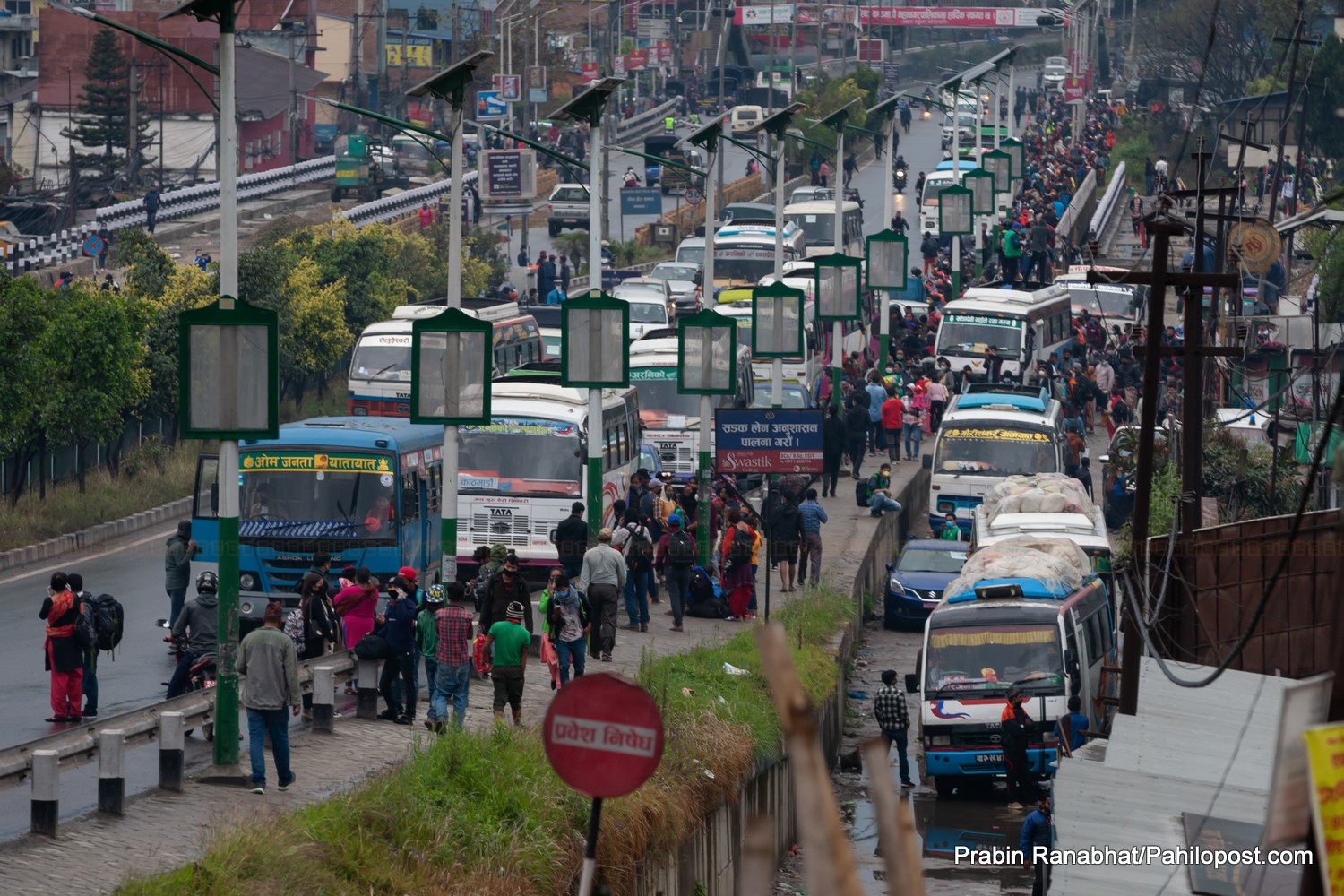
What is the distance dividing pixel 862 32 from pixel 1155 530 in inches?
4873

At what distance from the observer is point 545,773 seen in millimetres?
13883

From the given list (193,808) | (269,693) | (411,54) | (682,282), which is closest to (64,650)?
(269,693)

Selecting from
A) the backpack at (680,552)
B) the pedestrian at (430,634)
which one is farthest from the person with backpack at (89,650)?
the backpack at (680,552)

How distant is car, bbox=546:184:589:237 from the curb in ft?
127

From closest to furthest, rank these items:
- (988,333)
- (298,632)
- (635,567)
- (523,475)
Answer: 1. (298,632)
2. (635,567)
3. (523,475)
4. (988,333)

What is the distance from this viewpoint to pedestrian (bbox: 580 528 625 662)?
21.6 m

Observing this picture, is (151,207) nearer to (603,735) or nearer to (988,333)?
(988,333)

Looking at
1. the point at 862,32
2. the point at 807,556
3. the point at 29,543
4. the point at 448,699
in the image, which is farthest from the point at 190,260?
the point at 862,32

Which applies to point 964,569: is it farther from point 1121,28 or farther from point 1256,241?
point 1121,28

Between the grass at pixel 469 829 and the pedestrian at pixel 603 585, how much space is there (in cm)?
431

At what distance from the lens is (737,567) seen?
2619 centimetres

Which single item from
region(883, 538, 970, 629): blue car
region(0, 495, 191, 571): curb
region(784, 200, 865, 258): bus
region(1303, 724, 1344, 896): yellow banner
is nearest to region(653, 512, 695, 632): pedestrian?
region(883, 538, 970, 629): blue car

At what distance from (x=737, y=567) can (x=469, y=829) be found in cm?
1361

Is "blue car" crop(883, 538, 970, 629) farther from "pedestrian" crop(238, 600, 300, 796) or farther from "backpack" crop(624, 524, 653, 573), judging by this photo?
"pedestrian" crop(238, 600, 300, 796)
